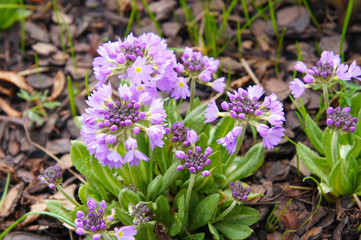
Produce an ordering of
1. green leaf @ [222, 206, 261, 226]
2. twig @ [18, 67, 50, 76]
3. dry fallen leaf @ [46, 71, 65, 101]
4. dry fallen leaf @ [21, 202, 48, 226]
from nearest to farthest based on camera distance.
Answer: green leaf @ [222, 206, 261, 226] < dry fallen leaf @ [21, 202, 48, 226] < dry fallen leaf @ [46, 71, 65, 101] < twig @ [18, 67, 50, 76]

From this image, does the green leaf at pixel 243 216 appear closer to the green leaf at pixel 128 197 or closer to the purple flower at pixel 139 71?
the green leaf at pixel 128 197

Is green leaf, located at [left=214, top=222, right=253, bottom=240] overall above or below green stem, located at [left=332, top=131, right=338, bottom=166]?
below

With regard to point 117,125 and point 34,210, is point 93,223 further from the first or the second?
point 34,210

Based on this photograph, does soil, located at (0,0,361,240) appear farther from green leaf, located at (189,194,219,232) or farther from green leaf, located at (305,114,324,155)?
green leaf, located at (189,194,219,232)

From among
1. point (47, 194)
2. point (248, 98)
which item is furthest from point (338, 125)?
point (47, 194)

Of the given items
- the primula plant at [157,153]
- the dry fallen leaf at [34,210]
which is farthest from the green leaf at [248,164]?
the dry fallen leaf at [34,210]

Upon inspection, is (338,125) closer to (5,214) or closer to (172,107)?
(172,107)

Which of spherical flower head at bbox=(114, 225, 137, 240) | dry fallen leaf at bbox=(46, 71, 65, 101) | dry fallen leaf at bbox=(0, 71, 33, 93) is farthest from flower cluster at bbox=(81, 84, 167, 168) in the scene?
dry fallen leaf at bbox=(0, 71, 33, 93)

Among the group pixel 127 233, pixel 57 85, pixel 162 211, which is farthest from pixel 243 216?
pixel 57 85
